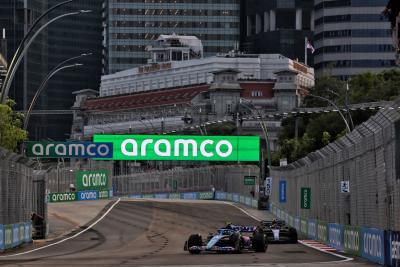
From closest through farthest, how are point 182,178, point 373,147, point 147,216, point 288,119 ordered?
→ point 373,147 → point 147,216 → point 182,178 → point 288,119

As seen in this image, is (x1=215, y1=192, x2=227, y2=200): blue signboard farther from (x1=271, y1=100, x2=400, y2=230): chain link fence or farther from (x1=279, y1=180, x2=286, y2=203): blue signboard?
(x1=271, y1=100, x2=400, y2=230): chain link fence

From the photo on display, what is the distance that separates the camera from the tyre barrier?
106 feet

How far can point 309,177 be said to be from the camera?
58.9m

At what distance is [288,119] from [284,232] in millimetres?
135320

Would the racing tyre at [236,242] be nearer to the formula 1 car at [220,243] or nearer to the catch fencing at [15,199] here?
the formula 1 car at [220,243]

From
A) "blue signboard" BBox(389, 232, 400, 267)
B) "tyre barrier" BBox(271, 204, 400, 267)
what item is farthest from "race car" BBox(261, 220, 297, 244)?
"blue signboard" BBox(389, 232, 400, 267)

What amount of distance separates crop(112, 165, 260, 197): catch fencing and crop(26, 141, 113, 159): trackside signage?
104ft

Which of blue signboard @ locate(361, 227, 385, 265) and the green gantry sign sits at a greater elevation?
the green gantry sign

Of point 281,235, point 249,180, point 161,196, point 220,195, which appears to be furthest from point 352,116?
point 281,235

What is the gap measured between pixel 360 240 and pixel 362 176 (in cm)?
209

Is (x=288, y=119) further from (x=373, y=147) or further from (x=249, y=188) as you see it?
(x=373, y=147)

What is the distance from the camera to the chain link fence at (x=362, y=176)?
33.0m

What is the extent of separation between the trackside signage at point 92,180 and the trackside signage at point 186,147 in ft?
8.57

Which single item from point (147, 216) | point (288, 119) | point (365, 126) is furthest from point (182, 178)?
point (365, 126)
